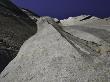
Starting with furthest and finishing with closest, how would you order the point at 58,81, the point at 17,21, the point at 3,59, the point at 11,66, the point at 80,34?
1. the point at 17,21
2. the point at 80,34
3. the point at 3,59
4. the point at 11,66
5. the point at 58,81

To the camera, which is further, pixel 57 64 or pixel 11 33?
pixel 11 33

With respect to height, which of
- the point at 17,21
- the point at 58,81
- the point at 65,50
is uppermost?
the point at 17,21

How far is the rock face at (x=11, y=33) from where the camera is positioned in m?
13.6

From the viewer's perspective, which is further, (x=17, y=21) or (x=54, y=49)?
(x=17, y=21)

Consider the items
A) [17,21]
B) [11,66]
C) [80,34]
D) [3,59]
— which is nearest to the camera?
[11,66]

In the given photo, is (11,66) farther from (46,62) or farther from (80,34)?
(80,34)

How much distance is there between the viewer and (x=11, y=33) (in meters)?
17.1

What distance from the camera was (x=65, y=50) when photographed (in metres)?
9.26

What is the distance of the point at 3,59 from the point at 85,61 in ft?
15.8

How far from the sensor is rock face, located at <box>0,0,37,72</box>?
13591mm

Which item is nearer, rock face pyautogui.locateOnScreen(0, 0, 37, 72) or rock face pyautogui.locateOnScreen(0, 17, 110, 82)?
rock face pyautogui.locateOnScreen(0, 17, 110, 82)

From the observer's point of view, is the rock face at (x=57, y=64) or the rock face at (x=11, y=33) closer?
the rock face at (x=57, y=64)

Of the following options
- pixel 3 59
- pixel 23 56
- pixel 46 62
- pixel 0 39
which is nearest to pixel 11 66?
→ pixel 23 56

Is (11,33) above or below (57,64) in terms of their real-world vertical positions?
above
